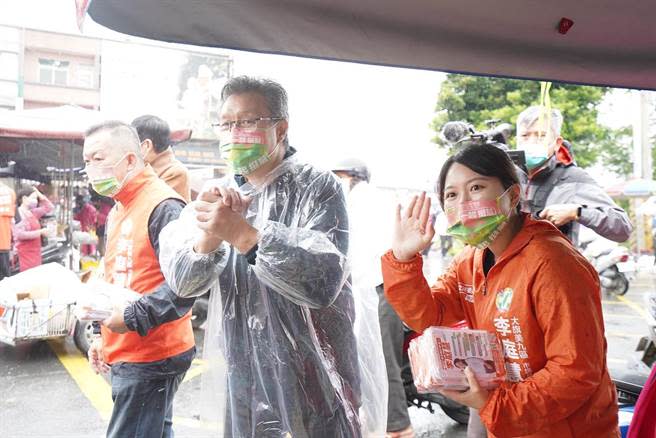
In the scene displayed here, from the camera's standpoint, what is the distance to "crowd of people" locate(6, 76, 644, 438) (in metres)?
1.48

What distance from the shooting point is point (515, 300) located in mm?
1571

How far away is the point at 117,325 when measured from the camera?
7.08 ft

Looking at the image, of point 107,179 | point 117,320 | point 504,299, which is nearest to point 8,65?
point 107,179

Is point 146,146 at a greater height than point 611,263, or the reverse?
point 146,146

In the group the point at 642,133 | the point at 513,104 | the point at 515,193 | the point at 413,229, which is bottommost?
the point at 413,229

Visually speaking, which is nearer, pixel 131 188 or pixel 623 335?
pixel 131 188

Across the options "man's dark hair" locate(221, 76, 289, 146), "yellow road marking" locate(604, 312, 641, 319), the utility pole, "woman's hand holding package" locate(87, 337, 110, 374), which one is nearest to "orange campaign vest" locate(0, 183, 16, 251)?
"woman's hand holding package" locate(87, 337, 110, 374)

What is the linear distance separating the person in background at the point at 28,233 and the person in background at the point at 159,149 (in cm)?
483

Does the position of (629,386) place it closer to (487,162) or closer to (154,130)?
(487,162)

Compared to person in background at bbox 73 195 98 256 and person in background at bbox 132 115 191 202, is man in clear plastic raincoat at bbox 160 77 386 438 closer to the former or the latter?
person in background at bbox 132 115 191 202

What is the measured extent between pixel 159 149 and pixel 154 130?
0.35 feet

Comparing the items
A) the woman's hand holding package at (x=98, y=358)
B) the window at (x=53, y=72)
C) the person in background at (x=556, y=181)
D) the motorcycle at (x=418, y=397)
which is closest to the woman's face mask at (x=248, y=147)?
the woman's hand holding package at (x=98, y=358)

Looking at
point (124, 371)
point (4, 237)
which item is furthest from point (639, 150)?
point (124, 371)

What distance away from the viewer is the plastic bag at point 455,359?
1.45 meters
